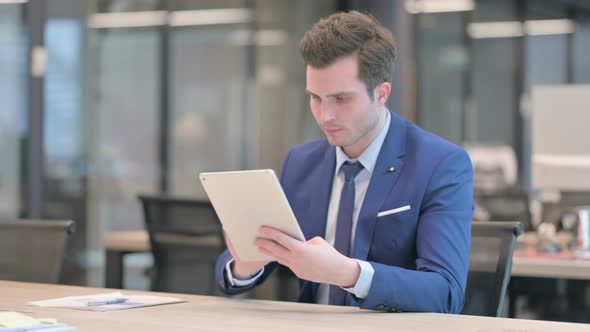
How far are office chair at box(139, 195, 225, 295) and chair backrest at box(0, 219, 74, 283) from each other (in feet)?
4.52

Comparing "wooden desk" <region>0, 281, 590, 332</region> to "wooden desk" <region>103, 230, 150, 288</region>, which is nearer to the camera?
"wooden desk" <region>0, 281, 590, 332</region>

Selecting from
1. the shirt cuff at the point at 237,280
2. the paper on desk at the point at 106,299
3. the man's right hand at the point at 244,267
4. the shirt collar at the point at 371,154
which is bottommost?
Answer: the paper on desk at the point at 106,299

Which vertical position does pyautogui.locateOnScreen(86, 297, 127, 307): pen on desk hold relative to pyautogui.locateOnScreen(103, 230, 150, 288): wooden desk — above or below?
above

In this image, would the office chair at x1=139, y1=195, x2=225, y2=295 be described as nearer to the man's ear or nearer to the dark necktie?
the dark necktie

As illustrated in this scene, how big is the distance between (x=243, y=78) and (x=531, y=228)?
11.5ft

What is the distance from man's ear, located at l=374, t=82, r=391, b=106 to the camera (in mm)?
2512

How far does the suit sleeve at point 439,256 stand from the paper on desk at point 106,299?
549 mm

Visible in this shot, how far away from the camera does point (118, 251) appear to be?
16.7ft

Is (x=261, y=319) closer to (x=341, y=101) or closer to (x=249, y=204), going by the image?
(x=249, y=204)

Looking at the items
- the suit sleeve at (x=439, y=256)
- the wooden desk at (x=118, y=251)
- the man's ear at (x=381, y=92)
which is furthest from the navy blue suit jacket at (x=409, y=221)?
the wooden desk at (x=118, y=251)

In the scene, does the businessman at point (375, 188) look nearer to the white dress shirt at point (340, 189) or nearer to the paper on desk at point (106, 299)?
the white dress shirt at point (340, 189)

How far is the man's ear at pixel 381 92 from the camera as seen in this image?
2.51 meters

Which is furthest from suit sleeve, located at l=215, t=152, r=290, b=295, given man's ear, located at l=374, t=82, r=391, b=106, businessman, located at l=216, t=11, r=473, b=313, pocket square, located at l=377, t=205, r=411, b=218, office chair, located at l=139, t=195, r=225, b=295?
office chair, located at l=139, t=195, r=225, b=295

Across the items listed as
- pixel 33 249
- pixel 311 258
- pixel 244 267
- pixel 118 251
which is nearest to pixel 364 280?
pixel 311 258
